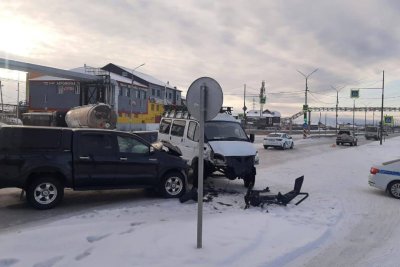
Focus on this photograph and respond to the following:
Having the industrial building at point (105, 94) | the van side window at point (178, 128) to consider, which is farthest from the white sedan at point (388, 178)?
the industrial building at point (105, 94)

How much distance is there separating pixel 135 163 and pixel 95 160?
96cm

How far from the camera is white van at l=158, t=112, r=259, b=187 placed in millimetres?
11547

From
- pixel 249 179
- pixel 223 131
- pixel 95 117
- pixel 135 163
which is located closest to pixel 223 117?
pixel 223 131

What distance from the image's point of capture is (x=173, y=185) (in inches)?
404

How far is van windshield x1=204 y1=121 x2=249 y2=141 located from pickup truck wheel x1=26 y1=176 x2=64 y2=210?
4.70 metres

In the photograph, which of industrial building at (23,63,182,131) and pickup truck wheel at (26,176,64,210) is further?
industrial building at (23,63,182,131)

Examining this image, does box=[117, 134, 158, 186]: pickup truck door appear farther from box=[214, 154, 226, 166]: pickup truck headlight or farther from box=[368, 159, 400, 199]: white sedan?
box=[368, 159, 400, 199]: white sedan

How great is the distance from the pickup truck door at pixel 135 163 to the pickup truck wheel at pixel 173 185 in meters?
0.30

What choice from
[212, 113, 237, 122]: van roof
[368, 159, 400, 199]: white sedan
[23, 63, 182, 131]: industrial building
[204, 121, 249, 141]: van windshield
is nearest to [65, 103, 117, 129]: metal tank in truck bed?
[212, 113, 237, 122]: van roof

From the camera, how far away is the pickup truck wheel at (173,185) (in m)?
10.1

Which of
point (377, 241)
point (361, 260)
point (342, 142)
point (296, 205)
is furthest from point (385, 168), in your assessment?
point (342, 142)

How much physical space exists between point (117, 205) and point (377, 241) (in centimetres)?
528

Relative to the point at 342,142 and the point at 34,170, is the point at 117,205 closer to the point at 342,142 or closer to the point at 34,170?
the point at 34,170

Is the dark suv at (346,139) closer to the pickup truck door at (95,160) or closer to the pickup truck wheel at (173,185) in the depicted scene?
the pickup truck wheel at (173,185)
